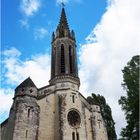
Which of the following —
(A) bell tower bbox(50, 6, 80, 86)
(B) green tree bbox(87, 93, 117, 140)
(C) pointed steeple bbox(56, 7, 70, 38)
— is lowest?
(B) green tree bbox(87, 93, 117, 140)

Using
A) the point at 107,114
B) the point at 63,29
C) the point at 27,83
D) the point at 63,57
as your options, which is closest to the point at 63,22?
the point at 63,29

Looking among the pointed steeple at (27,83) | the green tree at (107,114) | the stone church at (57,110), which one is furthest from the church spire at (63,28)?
the green tree at (107,114)

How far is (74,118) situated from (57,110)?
83.3 inches

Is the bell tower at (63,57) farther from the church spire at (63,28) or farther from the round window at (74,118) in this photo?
the round window at (74,118)

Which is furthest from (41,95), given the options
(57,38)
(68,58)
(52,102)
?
(57,38)

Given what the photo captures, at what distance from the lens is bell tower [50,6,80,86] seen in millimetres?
28520

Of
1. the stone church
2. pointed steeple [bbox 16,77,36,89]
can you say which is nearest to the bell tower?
the stone church

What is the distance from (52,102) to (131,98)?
38.4 ft

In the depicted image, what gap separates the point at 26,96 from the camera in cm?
2469

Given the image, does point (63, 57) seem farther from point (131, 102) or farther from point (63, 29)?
point (131, 102)

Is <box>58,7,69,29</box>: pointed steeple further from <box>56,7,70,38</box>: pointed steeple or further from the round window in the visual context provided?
the round window

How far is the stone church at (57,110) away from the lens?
23.2m

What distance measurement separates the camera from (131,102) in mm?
16609

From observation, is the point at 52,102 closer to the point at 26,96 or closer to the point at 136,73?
the point at 26,96
